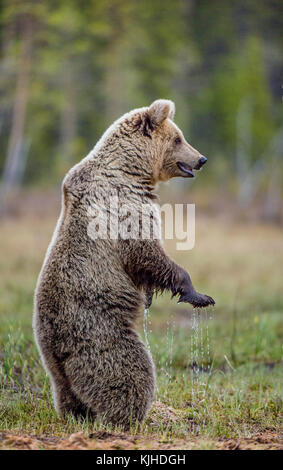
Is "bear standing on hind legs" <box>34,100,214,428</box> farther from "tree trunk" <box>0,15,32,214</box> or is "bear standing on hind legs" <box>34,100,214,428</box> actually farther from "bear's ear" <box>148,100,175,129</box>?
"tree trunk" <box>0,15,32,214</box>

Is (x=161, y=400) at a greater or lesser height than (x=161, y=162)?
lesser

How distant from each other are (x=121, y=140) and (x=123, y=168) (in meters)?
0.27

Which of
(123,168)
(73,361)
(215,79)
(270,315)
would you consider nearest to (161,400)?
(73,361)

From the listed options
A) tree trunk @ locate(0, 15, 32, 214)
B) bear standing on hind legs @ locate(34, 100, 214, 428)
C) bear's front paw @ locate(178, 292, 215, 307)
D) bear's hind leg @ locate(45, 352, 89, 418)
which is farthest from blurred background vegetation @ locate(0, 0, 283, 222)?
bear's hind leg @ locate(45, 352, 89, 418)

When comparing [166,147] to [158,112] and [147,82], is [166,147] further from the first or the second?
[147,82]

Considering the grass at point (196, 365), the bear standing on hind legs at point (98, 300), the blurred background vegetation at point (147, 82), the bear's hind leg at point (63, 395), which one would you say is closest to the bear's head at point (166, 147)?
the bear standing on hind legs at point (98, 300)

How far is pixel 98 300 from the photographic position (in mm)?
4504

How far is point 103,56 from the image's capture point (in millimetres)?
26438

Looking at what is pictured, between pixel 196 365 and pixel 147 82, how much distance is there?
24780 millimetres

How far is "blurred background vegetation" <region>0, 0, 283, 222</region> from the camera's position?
22031mm

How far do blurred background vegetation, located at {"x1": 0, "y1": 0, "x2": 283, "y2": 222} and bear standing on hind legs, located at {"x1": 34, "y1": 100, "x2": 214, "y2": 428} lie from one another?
16440 millimetres

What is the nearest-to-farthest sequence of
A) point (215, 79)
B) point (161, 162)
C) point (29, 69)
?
point (161, 162) → point (29, 69) → point (215, 79)

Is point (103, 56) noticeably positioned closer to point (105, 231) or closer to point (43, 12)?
point (43, 12)

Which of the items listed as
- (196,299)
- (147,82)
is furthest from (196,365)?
(147,82)
